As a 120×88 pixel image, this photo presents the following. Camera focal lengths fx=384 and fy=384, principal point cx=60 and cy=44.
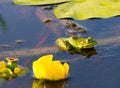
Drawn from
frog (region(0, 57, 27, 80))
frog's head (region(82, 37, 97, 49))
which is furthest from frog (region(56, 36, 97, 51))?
frog (region(0, 57, 27, 80))

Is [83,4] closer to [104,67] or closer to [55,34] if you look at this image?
[55,34]

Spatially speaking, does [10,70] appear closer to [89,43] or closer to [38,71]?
[38,71]

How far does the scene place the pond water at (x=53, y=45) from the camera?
3.40 ft

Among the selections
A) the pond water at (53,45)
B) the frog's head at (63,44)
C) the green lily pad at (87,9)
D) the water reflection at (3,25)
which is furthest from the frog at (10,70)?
the green lily pad at (87,9)

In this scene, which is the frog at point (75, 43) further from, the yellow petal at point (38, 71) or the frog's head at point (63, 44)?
the yellow petal at point (38, 71)

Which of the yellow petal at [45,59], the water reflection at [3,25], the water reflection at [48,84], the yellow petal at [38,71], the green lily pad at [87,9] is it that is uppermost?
the yellow petal at [45,59]

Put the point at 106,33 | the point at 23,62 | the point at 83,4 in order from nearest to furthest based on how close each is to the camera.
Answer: the point at 23,62
the point at 106,33
the point at 83,4

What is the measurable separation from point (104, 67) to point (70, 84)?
0.13 meters

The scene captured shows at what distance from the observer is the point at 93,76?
1052mm

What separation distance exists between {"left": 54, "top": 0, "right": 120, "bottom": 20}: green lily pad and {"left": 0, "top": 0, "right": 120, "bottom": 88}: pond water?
3 cm

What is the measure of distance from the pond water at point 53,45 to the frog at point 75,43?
0.08ft

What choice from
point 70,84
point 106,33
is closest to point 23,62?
point 70,84

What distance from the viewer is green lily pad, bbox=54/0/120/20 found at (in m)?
1.49

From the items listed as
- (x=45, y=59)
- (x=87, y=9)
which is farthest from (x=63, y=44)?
(x=87, y=9)
